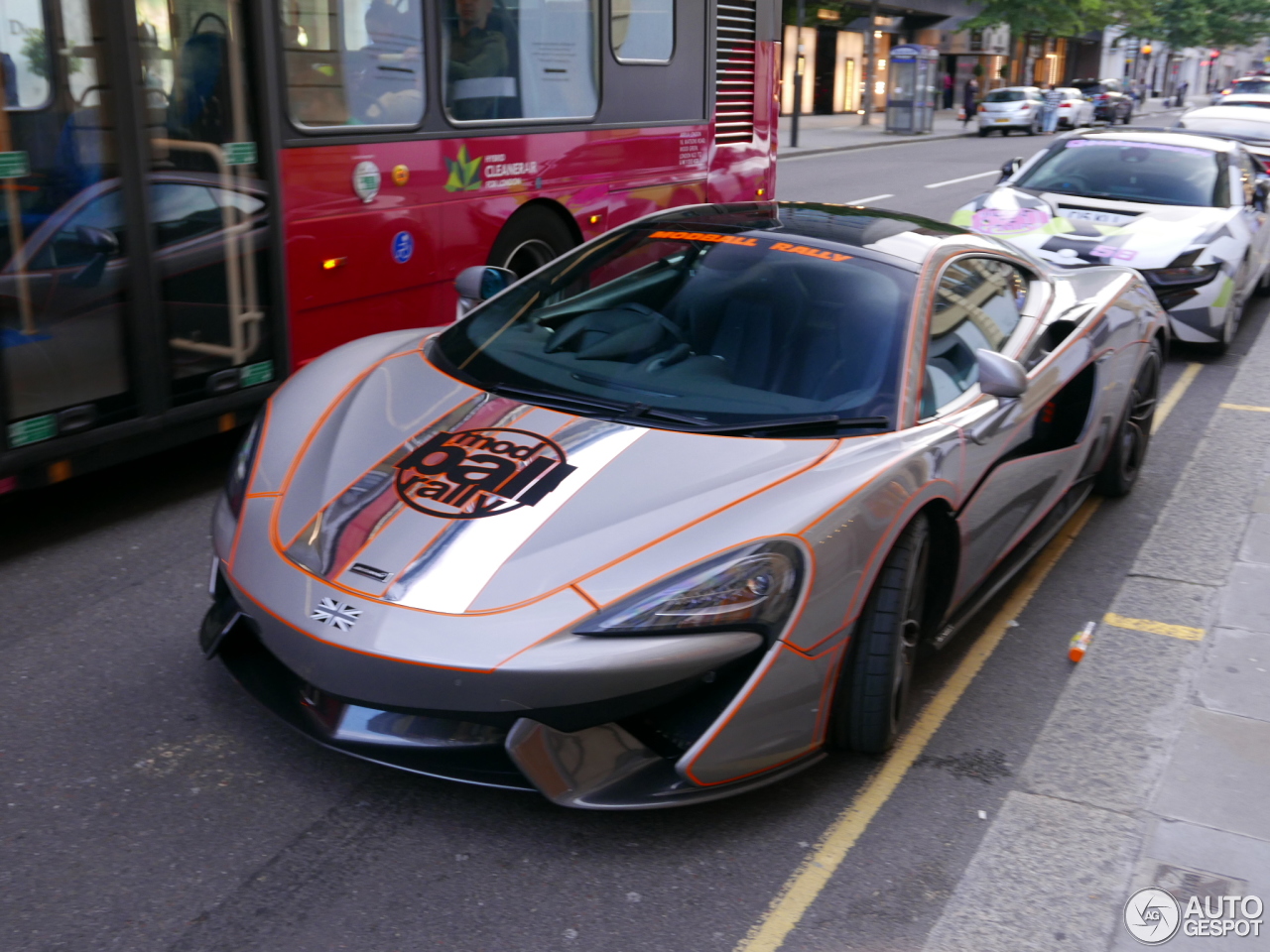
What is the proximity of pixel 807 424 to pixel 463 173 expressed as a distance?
3766mm

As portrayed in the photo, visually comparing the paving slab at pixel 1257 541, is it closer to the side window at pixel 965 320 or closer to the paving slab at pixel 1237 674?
the paving slab at pixel 1237 674

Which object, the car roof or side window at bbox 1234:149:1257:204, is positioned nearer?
side window at bbox 1234:149:1257:204

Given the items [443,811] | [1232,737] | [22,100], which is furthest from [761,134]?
[443,811]

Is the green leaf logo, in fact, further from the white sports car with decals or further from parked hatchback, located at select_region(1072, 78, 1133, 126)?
parked hatchback, located at select_region(1072, 78, 1133, 126)

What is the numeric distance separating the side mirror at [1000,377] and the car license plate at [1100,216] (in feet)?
17.5

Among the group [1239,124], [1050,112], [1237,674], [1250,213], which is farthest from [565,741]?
[1050,112]

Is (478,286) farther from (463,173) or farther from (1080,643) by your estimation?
(1080,643)

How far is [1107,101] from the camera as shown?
4753 centimetres

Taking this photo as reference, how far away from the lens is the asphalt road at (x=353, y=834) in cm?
265

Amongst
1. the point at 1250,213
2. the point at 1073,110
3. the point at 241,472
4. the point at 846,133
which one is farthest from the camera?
the point at 1073,110

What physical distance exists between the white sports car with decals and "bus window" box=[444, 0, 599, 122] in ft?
9.51

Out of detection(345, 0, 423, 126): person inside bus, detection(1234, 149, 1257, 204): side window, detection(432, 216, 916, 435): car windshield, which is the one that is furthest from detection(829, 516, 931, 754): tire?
detection(1234, 149, 1257, 204): side window

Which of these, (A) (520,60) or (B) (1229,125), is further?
(B) (1229,125)

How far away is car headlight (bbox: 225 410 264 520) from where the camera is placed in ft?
11.2
